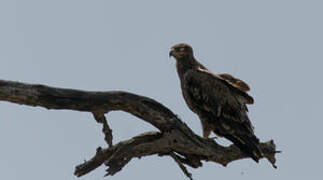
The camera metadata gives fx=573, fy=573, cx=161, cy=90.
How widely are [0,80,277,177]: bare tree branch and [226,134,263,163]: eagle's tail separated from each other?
448mm

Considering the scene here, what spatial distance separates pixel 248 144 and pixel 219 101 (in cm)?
110

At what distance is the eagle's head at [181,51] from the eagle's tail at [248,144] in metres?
1.87

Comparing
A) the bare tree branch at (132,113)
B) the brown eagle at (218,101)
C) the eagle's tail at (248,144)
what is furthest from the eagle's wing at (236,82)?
the bare tree branch at (132,113)

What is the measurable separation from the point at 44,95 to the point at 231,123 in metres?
3.65

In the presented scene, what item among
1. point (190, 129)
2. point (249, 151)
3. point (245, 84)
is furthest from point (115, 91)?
point (245, 84)

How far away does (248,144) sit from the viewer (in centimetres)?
888

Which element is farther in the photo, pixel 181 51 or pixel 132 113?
pixel 181 51

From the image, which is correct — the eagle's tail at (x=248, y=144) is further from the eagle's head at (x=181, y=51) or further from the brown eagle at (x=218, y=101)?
the eagle's head at (x=181, y=51)

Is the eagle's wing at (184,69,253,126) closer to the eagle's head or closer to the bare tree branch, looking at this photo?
the eagle's head

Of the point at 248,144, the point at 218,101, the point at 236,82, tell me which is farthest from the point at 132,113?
the point at 236,82

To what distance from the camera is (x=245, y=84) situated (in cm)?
977

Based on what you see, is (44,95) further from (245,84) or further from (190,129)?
(245,84)

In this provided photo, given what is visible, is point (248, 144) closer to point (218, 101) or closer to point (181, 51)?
point (218, 101)

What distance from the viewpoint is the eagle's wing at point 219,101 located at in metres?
9.43
